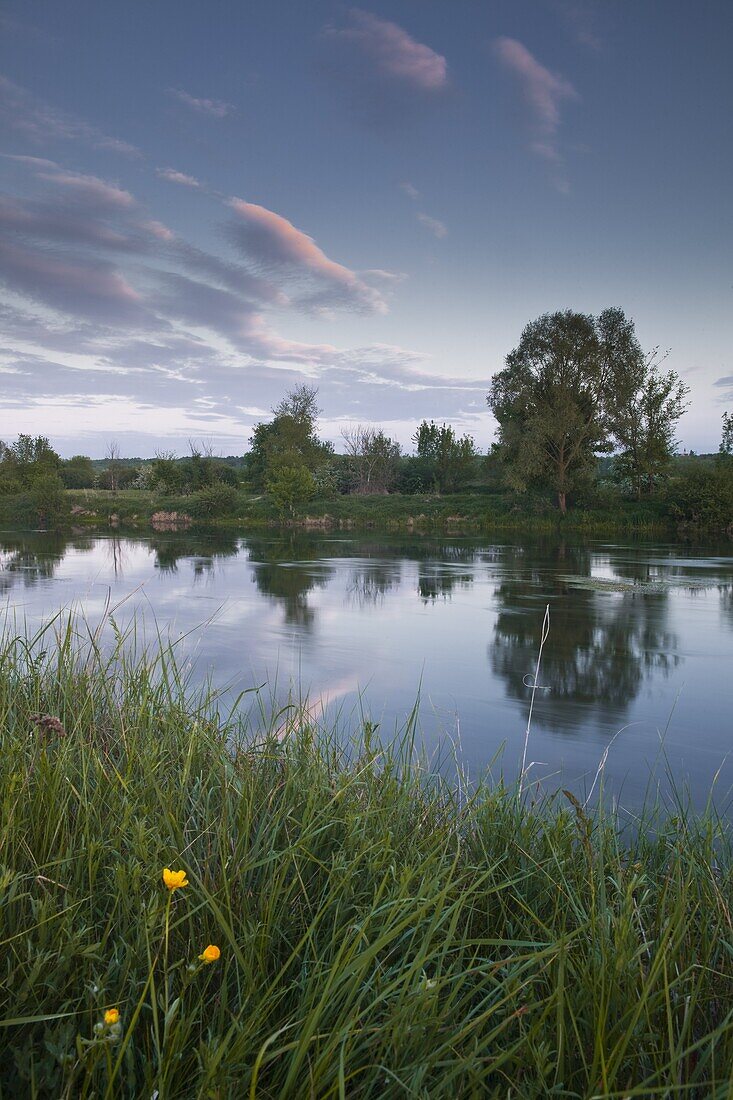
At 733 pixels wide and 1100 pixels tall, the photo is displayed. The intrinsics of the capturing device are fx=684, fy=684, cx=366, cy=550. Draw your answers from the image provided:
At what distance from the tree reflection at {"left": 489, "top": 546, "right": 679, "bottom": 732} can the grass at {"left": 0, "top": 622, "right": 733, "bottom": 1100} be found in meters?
4.09

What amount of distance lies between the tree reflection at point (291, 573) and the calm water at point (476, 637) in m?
0.09

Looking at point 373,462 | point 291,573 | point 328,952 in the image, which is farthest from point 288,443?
point 328,952

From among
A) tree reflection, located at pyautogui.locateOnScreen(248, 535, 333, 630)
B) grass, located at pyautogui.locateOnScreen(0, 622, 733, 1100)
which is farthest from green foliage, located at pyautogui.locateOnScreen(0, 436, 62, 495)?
grass, located at pyautogui.locateOnScreen(0, 622, 733, 1100)

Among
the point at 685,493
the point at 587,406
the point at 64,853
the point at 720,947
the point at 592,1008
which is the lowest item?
the point at 720,947

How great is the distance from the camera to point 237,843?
236 centimetres

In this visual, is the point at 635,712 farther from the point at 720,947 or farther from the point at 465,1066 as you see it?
the point at 465,1066

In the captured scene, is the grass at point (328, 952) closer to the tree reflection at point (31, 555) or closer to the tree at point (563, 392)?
the tree reflection at point (31, 555)

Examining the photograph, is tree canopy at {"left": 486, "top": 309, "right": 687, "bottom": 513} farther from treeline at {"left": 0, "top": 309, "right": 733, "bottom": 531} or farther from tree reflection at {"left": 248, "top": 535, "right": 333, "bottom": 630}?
tree reflection at {"left": 248, "top": 535, "right": 333, "bottom": 630}

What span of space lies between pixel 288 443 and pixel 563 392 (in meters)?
22.2

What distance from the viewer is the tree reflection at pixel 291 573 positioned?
13.1 metres

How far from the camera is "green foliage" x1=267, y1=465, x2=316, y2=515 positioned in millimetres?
42281

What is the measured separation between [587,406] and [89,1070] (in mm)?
37457

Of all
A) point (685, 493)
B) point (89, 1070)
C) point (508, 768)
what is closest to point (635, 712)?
point (508, 768)

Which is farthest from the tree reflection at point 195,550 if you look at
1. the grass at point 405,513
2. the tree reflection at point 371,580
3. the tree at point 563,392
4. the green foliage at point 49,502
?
the tree at point 563,392
